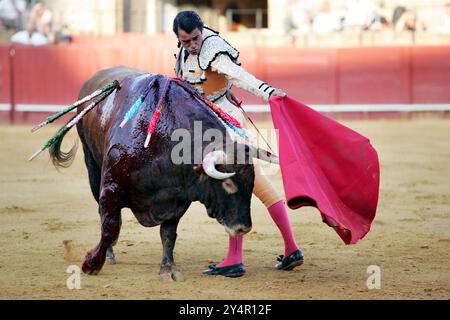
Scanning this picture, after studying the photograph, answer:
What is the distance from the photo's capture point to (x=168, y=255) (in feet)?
12.6

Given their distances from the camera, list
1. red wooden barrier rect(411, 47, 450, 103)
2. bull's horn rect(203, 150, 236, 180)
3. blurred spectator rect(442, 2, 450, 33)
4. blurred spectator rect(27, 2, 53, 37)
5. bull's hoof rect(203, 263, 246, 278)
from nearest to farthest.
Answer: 1. bull's horn rect(203, 150, 236, 180)
2. bull's hoof rect(203, 263, 246, 278)
3. red wooden barrier rect(411, 47, 450, 103)
4. blurred spectator rect(442, 2, 450, 33)
5. blurred spectator rect(27, 2, 53, 37)

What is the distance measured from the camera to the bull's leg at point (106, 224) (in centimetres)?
379

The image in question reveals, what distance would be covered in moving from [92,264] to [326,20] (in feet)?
29.2

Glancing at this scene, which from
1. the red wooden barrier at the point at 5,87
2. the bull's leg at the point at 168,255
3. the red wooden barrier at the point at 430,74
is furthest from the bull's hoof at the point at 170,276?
the red wooden barrier at the point at 5,87

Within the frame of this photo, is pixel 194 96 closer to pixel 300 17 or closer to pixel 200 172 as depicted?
pixel 200 172

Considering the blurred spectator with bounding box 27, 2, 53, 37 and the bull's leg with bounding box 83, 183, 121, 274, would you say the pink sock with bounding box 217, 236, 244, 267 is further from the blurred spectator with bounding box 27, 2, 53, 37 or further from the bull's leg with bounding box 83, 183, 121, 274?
the blurred spectator with bounding box 27, 2, 53, 37

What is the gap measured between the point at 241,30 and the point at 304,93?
2183 mm

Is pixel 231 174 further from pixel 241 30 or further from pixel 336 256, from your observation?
pixel 241 30

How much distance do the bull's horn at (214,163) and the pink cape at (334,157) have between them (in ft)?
1.15

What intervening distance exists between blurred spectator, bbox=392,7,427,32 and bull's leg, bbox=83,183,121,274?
8.83m

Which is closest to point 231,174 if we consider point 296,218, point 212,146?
point 212,146

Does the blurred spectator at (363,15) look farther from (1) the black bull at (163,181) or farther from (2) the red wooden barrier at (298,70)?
(1) the black bull at (163,181)

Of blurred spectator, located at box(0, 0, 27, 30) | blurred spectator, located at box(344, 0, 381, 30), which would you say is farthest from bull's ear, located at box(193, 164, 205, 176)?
blurred spectator, located at box(0, 0, 27, 30)

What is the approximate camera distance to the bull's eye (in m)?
3.61
